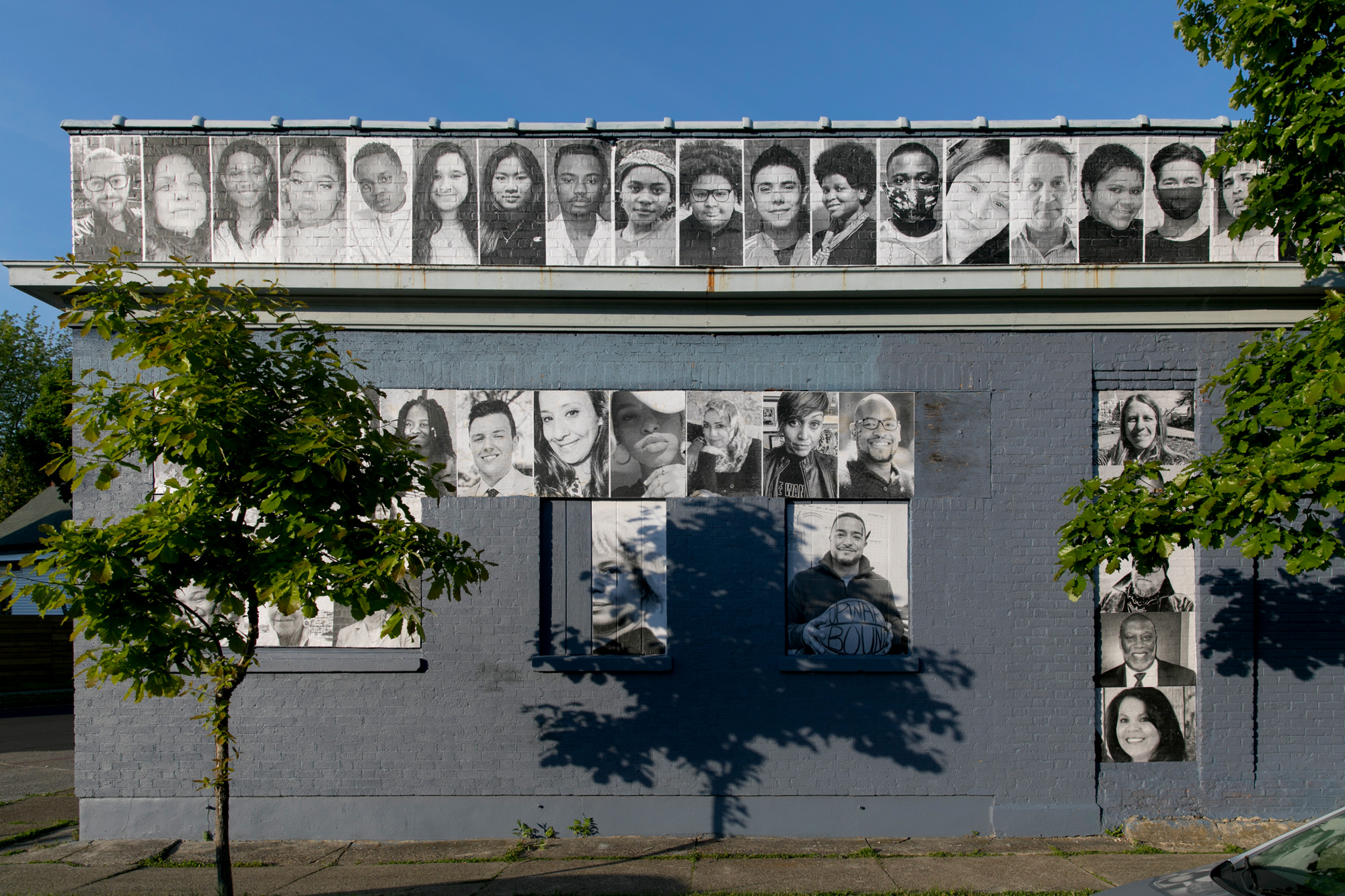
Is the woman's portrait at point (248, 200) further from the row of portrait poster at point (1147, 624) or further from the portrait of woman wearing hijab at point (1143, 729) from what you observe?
the portrait of woman wearing hijab at point (1143, 729)

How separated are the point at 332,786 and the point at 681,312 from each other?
5.79 metres

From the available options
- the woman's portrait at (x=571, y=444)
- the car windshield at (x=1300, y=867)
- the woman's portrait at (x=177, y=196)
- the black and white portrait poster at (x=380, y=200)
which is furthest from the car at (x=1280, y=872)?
the woman's portrait at (x=177, y=196)

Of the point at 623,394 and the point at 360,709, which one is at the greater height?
the point at 623,394

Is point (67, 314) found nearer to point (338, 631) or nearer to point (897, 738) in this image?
point (338, 631)

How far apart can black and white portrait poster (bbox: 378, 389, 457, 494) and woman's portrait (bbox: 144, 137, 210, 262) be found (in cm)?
246

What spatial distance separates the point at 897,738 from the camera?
7449 mm

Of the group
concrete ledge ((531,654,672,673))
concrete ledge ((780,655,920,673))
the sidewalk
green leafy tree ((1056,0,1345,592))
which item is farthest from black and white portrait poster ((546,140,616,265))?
the sidewalk

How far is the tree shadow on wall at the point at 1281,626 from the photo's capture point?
7516mm

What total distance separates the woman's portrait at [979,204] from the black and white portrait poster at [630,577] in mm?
4065

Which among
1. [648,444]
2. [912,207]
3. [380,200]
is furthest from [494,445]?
[912,207]

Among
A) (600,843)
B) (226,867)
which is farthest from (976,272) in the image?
(226,867)

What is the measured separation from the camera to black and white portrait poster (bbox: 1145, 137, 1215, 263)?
7719mm

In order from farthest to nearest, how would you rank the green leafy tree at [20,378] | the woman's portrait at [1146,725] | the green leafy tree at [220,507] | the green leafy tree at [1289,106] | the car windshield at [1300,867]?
the green leafy tree at [20,378]
the woman's portrait at [1146,725]
the green leafy tree at [1289,106]
the green leafy tree at [220,507]
the car windshield at [1300,867]

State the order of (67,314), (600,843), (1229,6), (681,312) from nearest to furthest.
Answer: (67,314) < (1229,6) < (600,843) < (681,312)
